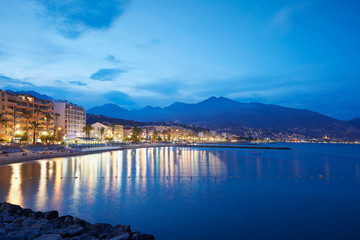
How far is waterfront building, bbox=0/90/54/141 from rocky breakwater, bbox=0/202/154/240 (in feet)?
187

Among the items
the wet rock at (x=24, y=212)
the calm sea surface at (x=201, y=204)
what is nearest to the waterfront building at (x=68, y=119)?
the calm sea surface at (x=201, y=204)

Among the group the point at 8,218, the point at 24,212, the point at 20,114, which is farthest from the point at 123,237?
the point at 20,114

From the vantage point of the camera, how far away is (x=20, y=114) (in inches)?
2820

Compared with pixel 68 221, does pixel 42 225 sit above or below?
above

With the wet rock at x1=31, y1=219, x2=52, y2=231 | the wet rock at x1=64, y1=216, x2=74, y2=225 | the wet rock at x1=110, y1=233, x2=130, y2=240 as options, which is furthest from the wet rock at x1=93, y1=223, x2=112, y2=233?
the wet rock at x1=31, y1=219, x2=52, y2=231

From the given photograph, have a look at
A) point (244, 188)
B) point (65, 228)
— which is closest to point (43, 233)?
point (65, 228)

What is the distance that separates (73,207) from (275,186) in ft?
59.5

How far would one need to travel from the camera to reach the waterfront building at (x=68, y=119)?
95.4m

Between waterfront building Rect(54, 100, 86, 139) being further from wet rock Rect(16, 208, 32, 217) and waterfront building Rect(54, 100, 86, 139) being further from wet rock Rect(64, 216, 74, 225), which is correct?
wet rock Rect(64, 216, 74, 225)

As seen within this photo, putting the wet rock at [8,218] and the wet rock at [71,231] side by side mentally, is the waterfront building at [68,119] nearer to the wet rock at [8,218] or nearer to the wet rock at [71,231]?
the wet rock at [8,218]

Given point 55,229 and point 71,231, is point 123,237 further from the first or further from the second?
point 55,229

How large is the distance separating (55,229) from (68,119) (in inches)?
3718

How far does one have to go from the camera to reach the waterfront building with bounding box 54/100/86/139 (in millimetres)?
95375

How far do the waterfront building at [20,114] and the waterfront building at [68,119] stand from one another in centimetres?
863
